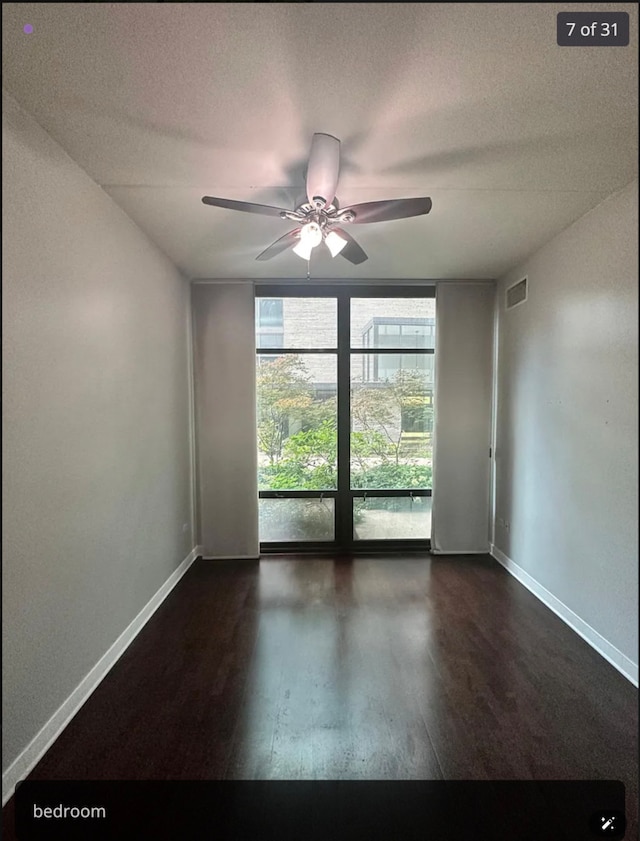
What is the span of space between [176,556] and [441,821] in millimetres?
2292

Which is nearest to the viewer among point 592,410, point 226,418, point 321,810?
point 592,410

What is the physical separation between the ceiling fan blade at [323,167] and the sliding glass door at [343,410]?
5.61ft

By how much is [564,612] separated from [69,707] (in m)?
2.41

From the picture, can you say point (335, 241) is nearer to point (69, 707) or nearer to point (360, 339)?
point (360, 339)

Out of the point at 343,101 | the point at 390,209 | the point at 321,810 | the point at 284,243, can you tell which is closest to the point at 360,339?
the point at 284,243

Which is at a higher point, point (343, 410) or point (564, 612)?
point (343, 410)

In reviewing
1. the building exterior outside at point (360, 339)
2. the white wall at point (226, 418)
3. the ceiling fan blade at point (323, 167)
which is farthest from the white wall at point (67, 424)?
the building exterior outside at point (360, 339)

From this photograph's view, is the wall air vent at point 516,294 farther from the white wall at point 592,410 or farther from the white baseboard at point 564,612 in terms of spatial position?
the white baseboard at point 564,612

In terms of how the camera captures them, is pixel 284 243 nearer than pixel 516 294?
Yes

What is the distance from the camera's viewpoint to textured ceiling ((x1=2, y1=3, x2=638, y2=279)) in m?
0.92

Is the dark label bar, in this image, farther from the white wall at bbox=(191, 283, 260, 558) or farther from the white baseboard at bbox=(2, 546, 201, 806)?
the white wall at bbox=(191, 283, 260, 558)

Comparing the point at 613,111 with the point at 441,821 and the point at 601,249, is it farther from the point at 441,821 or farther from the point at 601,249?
the point at 441,821

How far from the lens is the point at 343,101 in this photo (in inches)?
47.1

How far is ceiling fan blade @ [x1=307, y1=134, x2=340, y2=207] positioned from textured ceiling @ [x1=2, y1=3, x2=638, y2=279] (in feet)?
0.33
